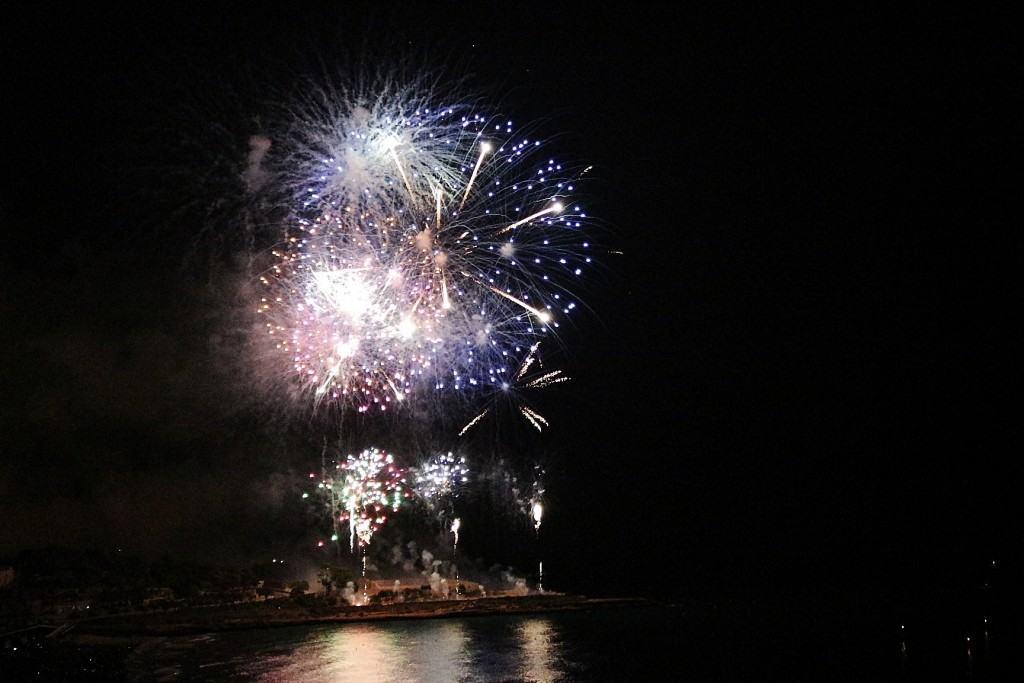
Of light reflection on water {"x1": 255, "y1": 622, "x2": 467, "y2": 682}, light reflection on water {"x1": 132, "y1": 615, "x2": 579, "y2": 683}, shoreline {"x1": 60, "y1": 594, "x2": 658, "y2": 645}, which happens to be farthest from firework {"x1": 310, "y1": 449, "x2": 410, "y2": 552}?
light reflection on water {"x1": 255, "y1": 622, "x2": 467, "y2": 682}

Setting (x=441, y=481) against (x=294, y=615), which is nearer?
Result: (x=294, y=615)

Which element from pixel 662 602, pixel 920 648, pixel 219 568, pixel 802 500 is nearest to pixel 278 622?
pixel 219 568

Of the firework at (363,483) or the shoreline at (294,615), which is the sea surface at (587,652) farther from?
the firework at (363,483)

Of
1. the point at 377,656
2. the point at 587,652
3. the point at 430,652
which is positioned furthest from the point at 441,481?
the point at 587,652

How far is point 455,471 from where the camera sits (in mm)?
29984

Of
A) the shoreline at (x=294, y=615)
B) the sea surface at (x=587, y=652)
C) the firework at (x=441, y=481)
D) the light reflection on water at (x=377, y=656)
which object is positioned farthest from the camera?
the firework at (x=441, y=481)

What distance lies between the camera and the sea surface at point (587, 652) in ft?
40.5

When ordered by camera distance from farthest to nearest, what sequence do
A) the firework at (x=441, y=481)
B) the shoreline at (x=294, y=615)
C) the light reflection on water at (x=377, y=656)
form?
the firework at (x=441, y=481) < the shoreline at (x=294, y=615) < the light reflection on water at (x=377, y=656)

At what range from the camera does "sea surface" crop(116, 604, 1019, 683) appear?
12344mm

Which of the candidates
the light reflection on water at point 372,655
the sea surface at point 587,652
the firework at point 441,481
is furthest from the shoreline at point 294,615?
the firework at point 441,481

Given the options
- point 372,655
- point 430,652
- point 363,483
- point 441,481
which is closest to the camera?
point 372,655

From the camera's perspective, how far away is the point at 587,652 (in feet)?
46.7

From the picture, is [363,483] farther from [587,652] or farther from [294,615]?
[587,652]

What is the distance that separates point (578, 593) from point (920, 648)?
45.3 ft
